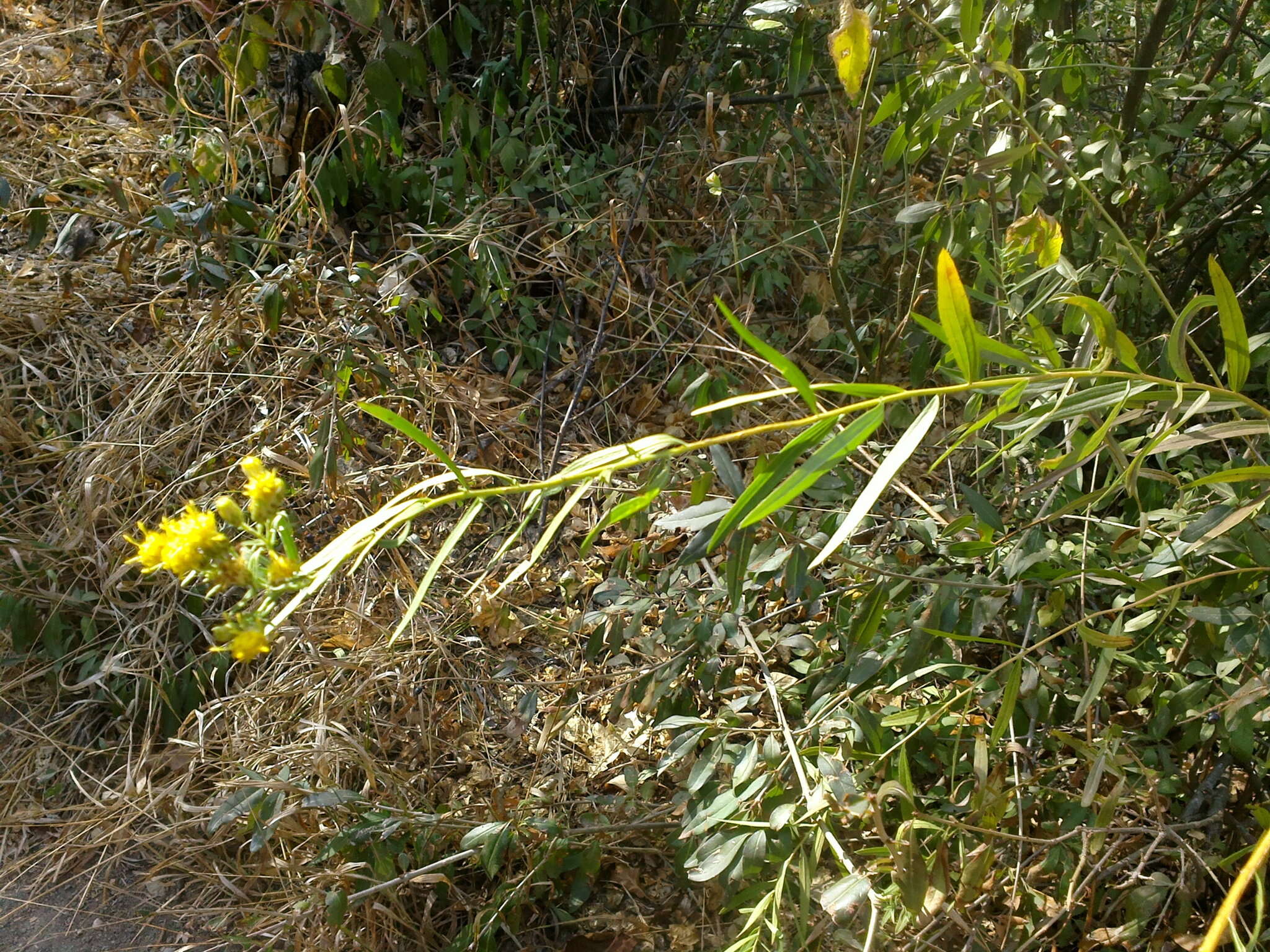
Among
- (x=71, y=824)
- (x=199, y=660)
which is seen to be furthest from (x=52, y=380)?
(x=71, y=824)

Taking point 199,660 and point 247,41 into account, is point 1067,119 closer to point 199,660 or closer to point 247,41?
point 247,41

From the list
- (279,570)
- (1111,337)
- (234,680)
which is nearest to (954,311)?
(1111,337)

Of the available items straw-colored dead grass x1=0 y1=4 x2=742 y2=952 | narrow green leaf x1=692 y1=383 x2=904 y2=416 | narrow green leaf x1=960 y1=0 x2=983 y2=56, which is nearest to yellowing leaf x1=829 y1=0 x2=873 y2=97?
narrow green leaf x1=960 y1=0 x2=983 y2=56

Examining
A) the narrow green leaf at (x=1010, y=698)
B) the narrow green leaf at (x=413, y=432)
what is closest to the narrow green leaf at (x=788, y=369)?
the narrow green leaf at (x=413, y=432)

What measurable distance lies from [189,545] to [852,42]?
97 centimetres

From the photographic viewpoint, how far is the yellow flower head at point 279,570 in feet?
2.34

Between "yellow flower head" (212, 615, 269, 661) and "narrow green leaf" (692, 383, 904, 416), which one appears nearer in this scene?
"yellow flower head" (212, 615, 269, 661)

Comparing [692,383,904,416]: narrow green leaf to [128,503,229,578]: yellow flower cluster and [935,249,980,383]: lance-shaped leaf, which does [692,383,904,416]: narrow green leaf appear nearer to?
[935,249,980,383]: lance-shaped leaf

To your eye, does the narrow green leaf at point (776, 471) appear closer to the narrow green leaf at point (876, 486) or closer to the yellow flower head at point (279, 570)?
the narrow green leaf at point (876, 486)

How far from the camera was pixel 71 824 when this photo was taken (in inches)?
80.5

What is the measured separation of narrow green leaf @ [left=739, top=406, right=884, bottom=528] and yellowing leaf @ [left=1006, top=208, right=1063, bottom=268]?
2.53 ft

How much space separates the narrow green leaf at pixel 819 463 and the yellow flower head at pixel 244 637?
364 millimetres

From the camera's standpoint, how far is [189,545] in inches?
27.8

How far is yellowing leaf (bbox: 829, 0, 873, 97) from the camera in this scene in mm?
1229
